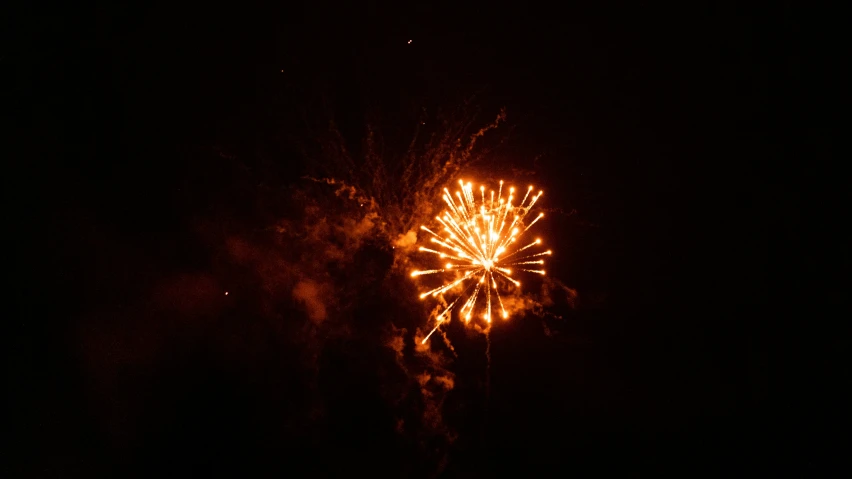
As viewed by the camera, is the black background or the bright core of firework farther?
the black background

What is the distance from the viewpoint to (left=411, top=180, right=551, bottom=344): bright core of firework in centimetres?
→ 614

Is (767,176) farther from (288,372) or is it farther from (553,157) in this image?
(288,372)

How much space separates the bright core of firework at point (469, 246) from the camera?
6.14 m

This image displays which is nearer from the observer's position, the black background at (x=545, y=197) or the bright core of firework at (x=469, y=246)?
the bright core of firework at (x=469, y=246)

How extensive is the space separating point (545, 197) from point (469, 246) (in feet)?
5.66

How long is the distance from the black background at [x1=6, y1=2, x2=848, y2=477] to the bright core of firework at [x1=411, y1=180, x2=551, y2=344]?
547 millimetres

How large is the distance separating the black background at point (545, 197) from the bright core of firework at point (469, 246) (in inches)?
21.5

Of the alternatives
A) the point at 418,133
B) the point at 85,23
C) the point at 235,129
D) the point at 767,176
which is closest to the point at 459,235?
the point at 418,133

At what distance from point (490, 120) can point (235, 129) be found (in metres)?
4.03

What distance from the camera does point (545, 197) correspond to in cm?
682

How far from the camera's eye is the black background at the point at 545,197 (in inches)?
255

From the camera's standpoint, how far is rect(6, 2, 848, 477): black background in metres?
6.46

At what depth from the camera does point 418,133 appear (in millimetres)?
6863

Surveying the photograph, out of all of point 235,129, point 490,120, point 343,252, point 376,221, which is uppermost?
point 490,120
